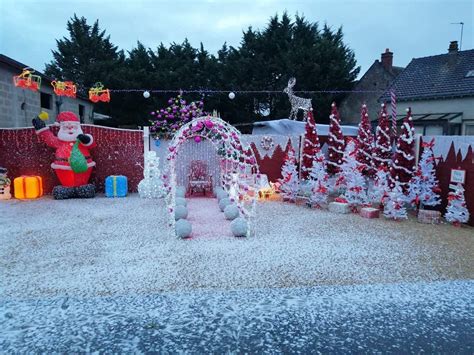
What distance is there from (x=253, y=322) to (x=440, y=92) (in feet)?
57.7

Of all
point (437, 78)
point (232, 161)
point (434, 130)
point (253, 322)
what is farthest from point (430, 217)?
point (437, 78)

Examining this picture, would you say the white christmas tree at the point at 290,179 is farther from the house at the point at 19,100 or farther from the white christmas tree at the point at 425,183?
the house at the point at 19,100

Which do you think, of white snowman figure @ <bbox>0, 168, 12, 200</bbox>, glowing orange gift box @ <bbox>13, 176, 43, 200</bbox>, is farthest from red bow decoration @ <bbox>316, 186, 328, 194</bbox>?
white snowman figure @ <bbox>0, 168, 12, 200</bbox>

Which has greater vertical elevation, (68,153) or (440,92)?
(440,92)

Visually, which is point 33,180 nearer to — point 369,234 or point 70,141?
point 70,141

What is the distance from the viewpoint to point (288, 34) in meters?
24.5

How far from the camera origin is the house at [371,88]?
72.5 feet

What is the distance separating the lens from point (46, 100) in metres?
15.1

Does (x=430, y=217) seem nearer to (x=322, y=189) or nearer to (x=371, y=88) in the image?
(x=322, y=189)

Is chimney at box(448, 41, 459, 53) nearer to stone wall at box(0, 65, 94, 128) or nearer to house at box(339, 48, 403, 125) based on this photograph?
house at box(339, 48, 403, 125)

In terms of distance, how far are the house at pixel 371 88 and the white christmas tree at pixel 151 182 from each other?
15.9m

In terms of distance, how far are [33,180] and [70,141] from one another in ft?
5.64

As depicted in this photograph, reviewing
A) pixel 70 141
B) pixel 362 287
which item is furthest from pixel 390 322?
pixel 70 141

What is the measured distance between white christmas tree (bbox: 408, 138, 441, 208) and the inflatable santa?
9.20 metres
